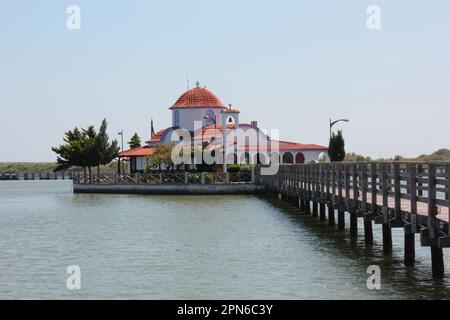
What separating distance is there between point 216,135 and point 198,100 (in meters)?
11.0

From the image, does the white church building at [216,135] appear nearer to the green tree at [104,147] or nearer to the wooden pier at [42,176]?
the green tree at [104,147]

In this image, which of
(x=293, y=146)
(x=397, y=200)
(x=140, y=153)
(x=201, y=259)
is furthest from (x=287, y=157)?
(x=397, y=200)

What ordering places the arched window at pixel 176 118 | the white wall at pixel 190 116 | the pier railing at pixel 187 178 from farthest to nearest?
the arched window at pixel 176 118 → the white wall at pixel 190 116 → the pier railing at pixel 187 178

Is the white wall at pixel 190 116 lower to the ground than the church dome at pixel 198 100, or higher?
lower

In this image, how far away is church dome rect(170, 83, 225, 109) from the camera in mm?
95250

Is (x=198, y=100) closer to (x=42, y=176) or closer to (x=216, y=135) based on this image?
(x=216, y=135)

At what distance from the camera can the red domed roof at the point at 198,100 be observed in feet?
313

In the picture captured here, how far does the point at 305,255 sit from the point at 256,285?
600cm

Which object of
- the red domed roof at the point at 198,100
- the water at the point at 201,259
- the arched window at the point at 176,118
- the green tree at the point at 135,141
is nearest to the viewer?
the water at the point at 201,259

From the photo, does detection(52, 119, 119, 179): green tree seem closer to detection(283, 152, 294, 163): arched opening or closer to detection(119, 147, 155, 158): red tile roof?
detection(119, 147, 155, 158): red tile roof

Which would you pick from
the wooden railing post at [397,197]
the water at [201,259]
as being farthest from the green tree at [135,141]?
the wooden railing post at [397,197]

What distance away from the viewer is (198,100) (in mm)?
96000

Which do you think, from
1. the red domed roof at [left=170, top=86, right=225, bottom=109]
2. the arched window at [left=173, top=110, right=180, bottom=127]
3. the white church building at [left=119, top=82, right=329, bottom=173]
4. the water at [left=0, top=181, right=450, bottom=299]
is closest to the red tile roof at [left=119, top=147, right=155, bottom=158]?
the white church building at [left=119, top=82, right=329, bottom=173]
